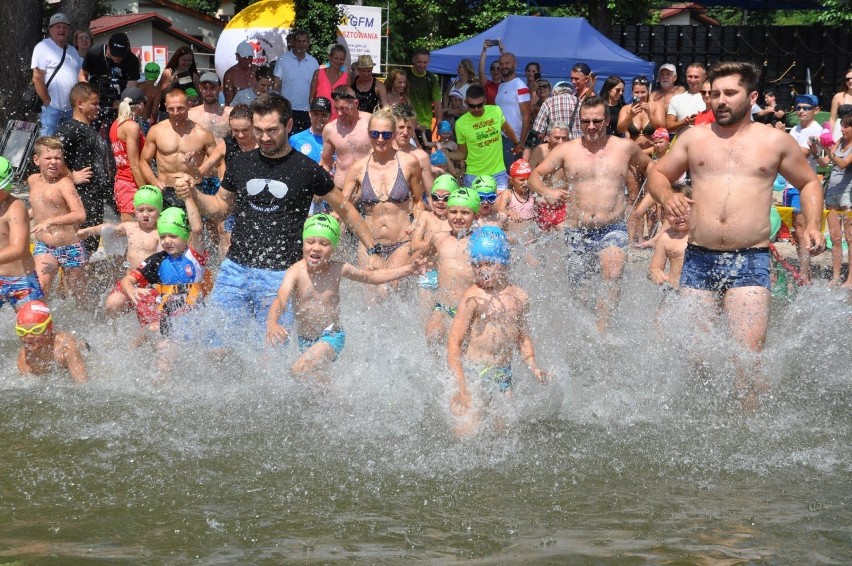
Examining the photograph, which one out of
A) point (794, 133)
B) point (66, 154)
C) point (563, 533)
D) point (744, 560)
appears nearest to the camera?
point (744, 560)

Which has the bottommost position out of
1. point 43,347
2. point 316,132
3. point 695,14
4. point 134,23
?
point 43,347

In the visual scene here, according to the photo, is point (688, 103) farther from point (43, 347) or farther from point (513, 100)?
point (43, 347)

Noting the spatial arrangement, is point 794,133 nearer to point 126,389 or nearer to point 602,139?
point 602,139

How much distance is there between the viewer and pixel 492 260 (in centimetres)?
622

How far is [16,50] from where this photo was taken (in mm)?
15844

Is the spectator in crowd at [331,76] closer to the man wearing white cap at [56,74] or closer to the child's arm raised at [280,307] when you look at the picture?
the man wearing white cap at [56,74]

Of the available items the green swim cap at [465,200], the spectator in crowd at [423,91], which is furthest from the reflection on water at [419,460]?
the spectator in crowd at [423,91]

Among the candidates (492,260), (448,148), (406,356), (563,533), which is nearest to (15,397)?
(406,356)

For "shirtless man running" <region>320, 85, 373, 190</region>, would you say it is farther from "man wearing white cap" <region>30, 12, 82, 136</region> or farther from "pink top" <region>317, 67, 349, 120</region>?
"man wearing white cap" <region>30, 12, 82, 136</region>

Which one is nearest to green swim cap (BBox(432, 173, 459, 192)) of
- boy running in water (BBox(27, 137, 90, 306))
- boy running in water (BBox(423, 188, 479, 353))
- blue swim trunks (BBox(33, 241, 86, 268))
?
boy running in water (BBox(423, 188, 479, 353))

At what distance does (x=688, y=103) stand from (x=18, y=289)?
27.7ft

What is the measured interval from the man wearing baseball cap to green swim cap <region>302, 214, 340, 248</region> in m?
4.09

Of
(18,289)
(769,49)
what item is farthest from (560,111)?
(769,49)

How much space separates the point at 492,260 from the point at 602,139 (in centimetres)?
273
